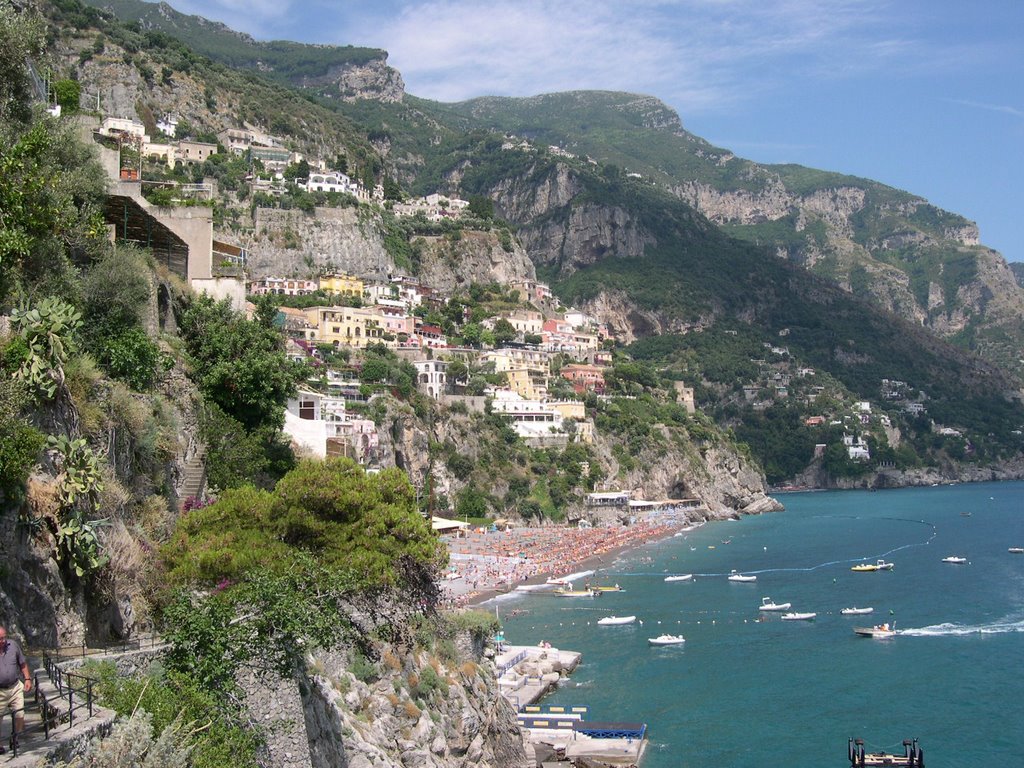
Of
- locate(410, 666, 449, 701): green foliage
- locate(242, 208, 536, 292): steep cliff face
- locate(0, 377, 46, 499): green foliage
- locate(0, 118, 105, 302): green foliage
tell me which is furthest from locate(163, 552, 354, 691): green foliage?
locate(242, 208, 536, 292): steep cliff face

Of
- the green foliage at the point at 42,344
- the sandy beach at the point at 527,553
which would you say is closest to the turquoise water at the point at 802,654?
the sandy beach at the point at 527,553

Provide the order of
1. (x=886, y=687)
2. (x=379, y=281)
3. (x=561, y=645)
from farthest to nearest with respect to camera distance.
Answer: (x=379, y=281)
(x=561, y=645)
(x=886, y=687)

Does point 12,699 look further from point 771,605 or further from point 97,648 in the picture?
point 771,605

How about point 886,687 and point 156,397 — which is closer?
point 156,397

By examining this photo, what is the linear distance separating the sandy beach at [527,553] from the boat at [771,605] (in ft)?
35.3

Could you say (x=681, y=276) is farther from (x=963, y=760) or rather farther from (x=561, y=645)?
(x=963, y=760)

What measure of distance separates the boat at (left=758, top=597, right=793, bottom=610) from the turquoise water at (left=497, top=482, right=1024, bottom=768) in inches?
22.0

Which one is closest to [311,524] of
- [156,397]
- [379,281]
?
[156,397]

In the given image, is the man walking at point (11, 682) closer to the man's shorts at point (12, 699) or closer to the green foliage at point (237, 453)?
the man's shorts at point (12, 699)

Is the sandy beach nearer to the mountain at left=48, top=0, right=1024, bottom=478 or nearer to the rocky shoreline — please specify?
the rocky shoreline

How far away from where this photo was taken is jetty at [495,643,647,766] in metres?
26.8

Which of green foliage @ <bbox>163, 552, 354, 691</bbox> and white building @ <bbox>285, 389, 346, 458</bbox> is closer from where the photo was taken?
green foliage @ <bbox>163, 552, 354, 691</bbox>

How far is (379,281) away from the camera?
93.5m

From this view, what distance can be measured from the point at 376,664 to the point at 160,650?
5218 millimetres
